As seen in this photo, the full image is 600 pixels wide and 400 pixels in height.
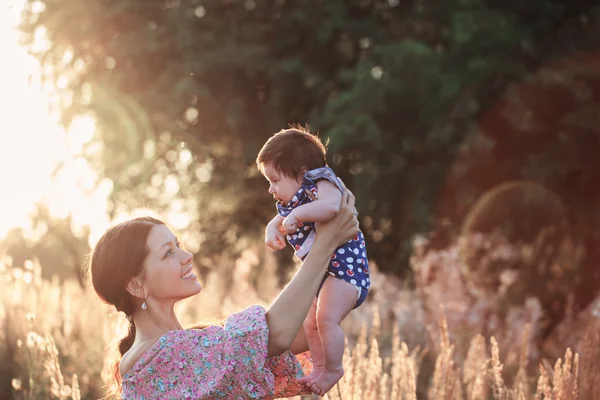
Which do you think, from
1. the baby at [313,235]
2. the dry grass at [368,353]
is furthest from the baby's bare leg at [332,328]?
the dry grass at [368,353]

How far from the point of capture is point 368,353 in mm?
6762

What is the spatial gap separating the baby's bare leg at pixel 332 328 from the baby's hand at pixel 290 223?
234 mm

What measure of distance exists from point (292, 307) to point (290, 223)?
0.99 feet

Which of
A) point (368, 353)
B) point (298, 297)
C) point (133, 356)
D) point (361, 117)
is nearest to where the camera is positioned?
point (298, 297)

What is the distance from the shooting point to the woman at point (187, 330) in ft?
8.82

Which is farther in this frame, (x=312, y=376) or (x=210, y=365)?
(x=312, y=376)

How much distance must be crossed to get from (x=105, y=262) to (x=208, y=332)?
46cm

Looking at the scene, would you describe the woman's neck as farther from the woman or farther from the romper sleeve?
the romper sleeve

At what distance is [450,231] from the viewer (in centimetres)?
1220

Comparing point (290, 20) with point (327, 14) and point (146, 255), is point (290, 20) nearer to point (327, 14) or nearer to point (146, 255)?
point (327, 14)

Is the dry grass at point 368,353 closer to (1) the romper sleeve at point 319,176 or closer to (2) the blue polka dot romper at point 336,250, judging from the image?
(2) the blue polka dot romper at point 336,250

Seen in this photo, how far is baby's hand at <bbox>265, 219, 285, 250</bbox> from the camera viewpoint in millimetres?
2971

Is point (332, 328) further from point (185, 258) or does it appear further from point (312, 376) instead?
point (185, 258)

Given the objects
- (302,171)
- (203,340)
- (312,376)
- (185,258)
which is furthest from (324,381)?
(302,171)
